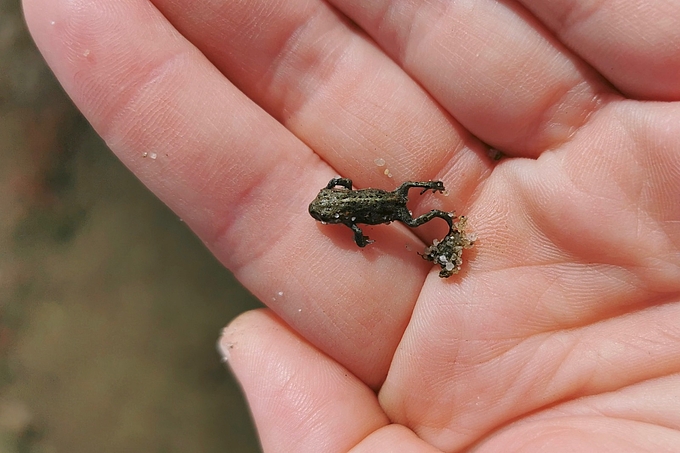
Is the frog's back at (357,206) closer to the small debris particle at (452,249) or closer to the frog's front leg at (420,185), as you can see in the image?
the frog's front leg at (420,185)

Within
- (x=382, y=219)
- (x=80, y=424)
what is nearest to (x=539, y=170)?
(x=382, y=219)

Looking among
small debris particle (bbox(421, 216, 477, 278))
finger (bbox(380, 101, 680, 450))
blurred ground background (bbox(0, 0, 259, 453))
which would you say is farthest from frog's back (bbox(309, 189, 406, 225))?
blurred ground background (bbox(0, 0, 259, 453))

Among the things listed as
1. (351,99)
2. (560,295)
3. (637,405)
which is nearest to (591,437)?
(637,405)

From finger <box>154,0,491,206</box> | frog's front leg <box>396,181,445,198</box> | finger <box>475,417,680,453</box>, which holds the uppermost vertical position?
finger <box>154,0,491,206</box>

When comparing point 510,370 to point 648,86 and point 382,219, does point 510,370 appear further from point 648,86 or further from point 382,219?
point 648,86

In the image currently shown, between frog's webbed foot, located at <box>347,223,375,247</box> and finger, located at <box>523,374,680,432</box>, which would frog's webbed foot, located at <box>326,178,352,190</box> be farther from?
finger, located at <box>523,374,680,432</box>

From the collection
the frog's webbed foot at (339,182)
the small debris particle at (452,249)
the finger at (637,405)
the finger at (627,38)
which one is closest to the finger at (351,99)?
the frog's webbed foot at (339,182)
